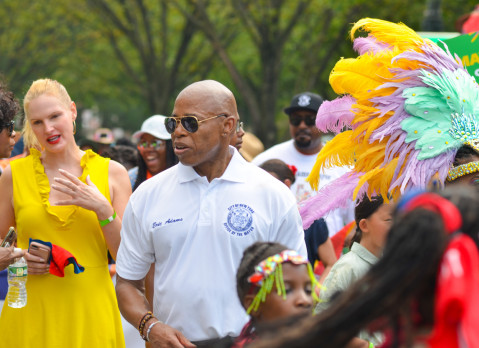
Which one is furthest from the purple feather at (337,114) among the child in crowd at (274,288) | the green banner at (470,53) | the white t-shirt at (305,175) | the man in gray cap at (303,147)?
the man in gray cap at (303,147)

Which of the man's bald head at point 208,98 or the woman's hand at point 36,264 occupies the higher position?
the man's bald head at point 208,98

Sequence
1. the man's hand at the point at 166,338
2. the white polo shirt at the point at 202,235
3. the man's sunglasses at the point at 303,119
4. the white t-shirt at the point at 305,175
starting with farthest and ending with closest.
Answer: the man's sunglasses at the point at 303,119, the white t-shirt at the point at 305,175, the white polo shirt at the point at 202,235, the man's hand at the point at 166,338

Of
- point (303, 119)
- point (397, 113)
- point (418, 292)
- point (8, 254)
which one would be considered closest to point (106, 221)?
point (8, 254)

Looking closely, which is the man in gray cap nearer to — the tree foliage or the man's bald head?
the man's bald head

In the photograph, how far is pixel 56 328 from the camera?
A: 15.3 ft

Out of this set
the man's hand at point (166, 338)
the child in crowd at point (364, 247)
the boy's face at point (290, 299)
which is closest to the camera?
the boy's face at point (290, 299)

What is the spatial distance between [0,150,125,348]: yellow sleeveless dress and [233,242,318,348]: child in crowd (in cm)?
157

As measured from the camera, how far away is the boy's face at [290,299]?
3.21 m

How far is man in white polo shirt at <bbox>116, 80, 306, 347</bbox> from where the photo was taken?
3.91 m

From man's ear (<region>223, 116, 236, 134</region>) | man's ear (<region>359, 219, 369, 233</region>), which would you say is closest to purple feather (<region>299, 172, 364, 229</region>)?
man's ear (<region>359, 219, 369, 233</region>)

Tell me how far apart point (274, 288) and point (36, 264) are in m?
1.81

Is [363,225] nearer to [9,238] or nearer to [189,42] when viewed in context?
[9,238]

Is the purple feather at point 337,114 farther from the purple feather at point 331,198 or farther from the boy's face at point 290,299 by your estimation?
the boy's face at point 290,299

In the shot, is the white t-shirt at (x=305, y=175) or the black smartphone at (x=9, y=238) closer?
the black smartphone at (x=9, y=238)
